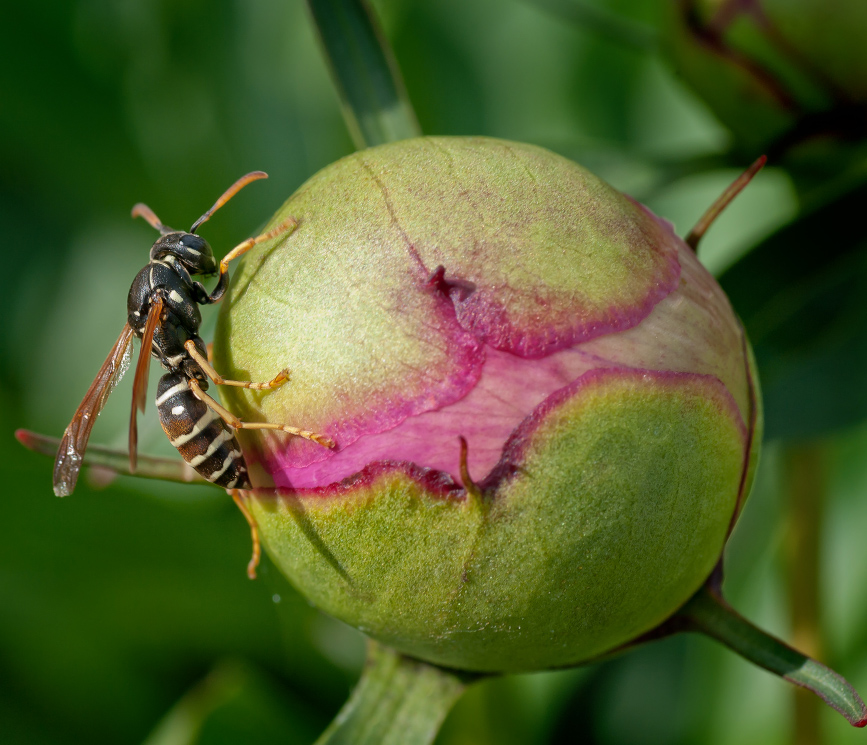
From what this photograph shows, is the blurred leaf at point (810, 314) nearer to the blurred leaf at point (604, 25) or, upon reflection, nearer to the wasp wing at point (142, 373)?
the blurred leaf at point (604, 25)

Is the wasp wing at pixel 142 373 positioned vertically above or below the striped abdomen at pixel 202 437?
above

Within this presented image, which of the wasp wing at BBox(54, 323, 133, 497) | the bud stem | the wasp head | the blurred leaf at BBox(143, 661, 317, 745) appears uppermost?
the wasp head

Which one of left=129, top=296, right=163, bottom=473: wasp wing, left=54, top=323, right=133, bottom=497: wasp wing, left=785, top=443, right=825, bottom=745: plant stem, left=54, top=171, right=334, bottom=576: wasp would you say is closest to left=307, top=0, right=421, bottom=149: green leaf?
Answer: left=54, top=171, right=334, bottom=576: wasp

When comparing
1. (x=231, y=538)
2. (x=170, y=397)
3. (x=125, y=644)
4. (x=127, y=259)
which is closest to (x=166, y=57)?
(x=127, y=259)

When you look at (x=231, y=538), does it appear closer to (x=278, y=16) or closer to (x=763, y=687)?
(x=763, y=687)

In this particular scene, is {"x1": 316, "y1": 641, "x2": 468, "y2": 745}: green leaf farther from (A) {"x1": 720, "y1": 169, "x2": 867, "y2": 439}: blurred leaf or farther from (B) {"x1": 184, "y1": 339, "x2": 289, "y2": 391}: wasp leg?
(A) {"x1": 720, "y1": 169, "x2": 867, "y2": 439}: blurred leaf

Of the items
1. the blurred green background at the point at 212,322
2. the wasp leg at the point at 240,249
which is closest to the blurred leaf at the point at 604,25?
the blurred green background at the point at 212,322
